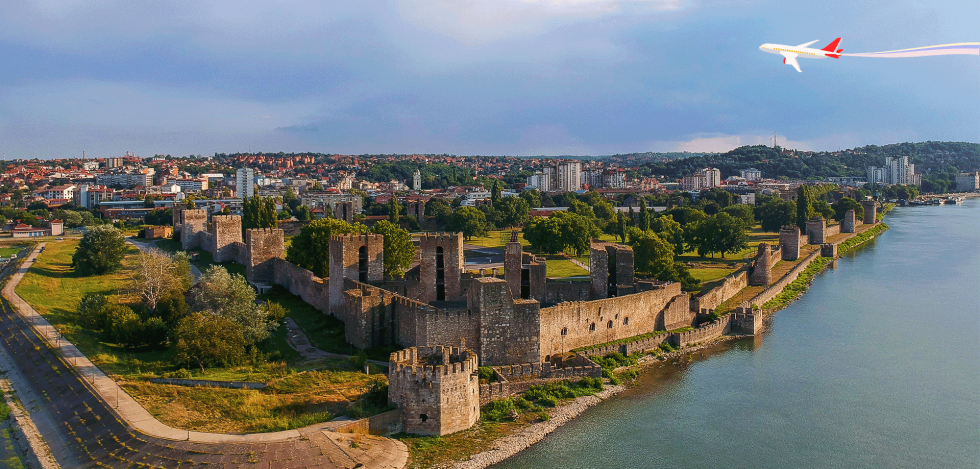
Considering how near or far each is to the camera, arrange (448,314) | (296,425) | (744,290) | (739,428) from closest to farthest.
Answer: (296,425) → (739,428) → (448,314) → (744,290)

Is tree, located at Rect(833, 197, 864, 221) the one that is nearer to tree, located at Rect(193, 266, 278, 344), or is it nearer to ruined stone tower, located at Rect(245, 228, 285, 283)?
ruined stone tower, located at Rect(245, 228, 285, 283)

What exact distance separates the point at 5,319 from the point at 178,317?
7024 millimetres

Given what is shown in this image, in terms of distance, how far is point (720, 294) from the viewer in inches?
1258

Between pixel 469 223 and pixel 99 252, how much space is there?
1253 inches

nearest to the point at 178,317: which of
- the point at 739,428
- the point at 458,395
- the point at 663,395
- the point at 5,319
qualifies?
the point at 5,319

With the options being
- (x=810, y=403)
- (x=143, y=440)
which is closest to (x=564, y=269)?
(x=810, y=403)

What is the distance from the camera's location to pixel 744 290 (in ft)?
119

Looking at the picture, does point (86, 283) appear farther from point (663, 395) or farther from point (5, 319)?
point (663, 395)

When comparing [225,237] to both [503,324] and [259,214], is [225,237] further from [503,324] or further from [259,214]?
[503,324]

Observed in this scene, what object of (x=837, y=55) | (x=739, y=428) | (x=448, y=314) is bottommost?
(x=739, y=428)

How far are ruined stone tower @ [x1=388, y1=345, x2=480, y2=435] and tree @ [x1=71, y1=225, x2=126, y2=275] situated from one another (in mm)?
23901

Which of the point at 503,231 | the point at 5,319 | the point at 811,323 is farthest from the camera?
the point at 503,231

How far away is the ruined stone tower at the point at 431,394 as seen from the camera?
1627 cm

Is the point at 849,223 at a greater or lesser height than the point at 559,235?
lesser
